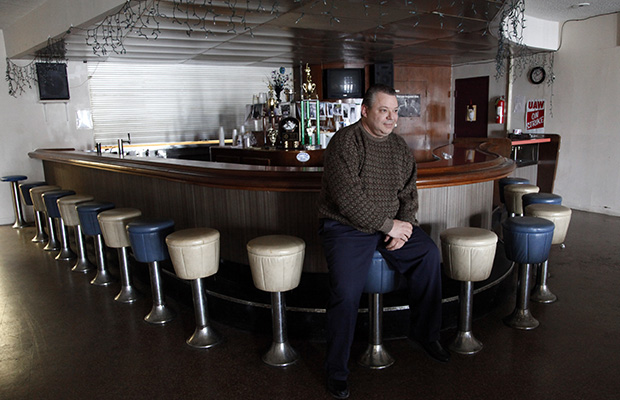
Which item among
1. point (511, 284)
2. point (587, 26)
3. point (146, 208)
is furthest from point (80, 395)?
point (587, 26)

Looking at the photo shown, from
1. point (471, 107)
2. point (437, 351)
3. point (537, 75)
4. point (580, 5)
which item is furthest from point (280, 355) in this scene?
point (471, 107)

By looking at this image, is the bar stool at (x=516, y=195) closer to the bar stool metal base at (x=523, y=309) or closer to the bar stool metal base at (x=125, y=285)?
the bar stool metal base at (x=523, y=309)

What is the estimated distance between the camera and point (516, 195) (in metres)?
4.46

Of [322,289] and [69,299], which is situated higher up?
[322,289]

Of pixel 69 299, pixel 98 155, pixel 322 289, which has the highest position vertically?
pixel 98 155

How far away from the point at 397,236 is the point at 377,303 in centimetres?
46

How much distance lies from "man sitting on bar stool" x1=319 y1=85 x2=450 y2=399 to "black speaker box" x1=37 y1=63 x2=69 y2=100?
652 cm

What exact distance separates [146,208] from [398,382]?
3.35 m

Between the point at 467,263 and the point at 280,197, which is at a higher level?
the point at 280,197

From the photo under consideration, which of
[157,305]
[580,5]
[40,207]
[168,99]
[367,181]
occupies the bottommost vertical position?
[157,305]

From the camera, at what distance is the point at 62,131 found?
7770 mm

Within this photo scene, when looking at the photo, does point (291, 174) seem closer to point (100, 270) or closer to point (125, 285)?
point (125, 285)

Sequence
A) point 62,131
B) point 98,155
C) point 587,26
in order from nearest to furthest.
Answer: point 98,155, point 587,26, point 62,131

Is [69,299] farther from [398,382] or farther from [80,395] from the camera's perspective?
[398,382]
